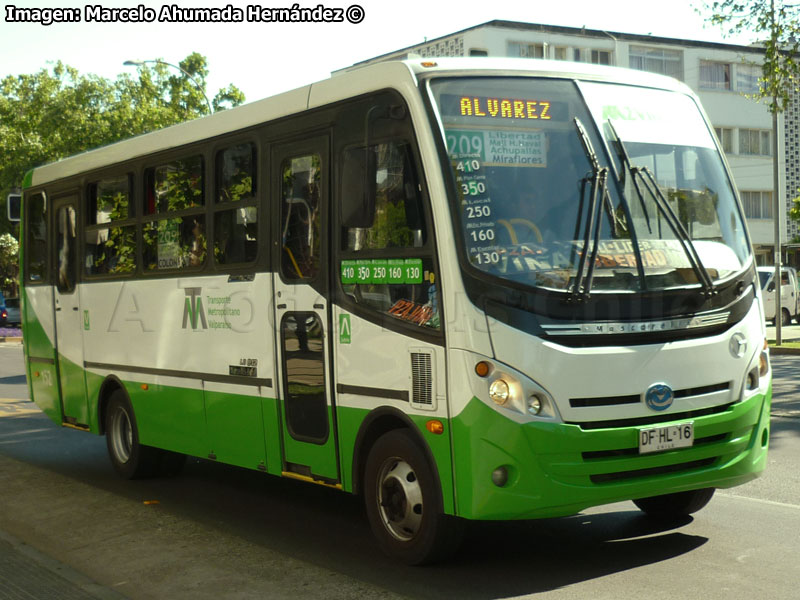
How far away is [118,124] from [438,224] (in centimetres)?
4561

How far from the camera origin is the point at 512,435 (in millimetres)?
6000

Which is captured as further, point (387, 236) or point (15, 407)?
point (15, 407)

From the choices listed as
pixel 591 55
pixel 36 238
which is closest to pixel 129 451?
pixel 36 238

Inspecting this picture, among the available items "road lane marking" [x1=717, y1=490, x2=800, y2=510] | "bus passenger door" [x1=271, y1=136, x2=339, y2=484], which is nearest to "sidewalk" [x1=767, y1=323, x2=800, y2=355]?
"road lane marking" [x1=717, y1=490, x2=800, y2=510]

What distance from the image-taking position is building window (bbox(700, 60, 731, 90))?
51156 mm

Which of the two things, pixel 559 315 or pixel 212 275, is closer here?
pixel 559 315

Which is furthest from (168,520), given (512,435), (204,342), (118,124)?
(118,124)

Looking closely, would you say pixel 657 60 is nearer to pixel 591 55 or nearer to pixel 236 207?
pixel 591 55

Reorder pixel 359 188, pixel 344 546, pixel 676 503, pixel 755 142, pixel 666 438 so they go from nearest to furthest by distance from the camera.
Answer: pixel 666 438
pixel 359 188
pixel 344 546
pixel 676 503
pixel 755 142

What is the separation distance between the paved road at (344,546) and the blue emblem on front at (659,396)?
922mm

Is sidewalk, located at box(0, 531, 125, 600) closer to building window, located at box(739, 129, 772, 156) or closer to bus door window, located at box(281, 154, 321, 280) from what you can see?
bus door window, located at box(281, 154, 321, 280)

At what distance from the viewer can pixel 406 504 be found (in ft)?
21.7

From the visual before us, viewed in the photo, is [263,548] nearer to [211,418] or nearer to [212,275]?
[211,418]

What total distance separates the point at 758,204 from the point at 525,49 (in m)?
13.5
